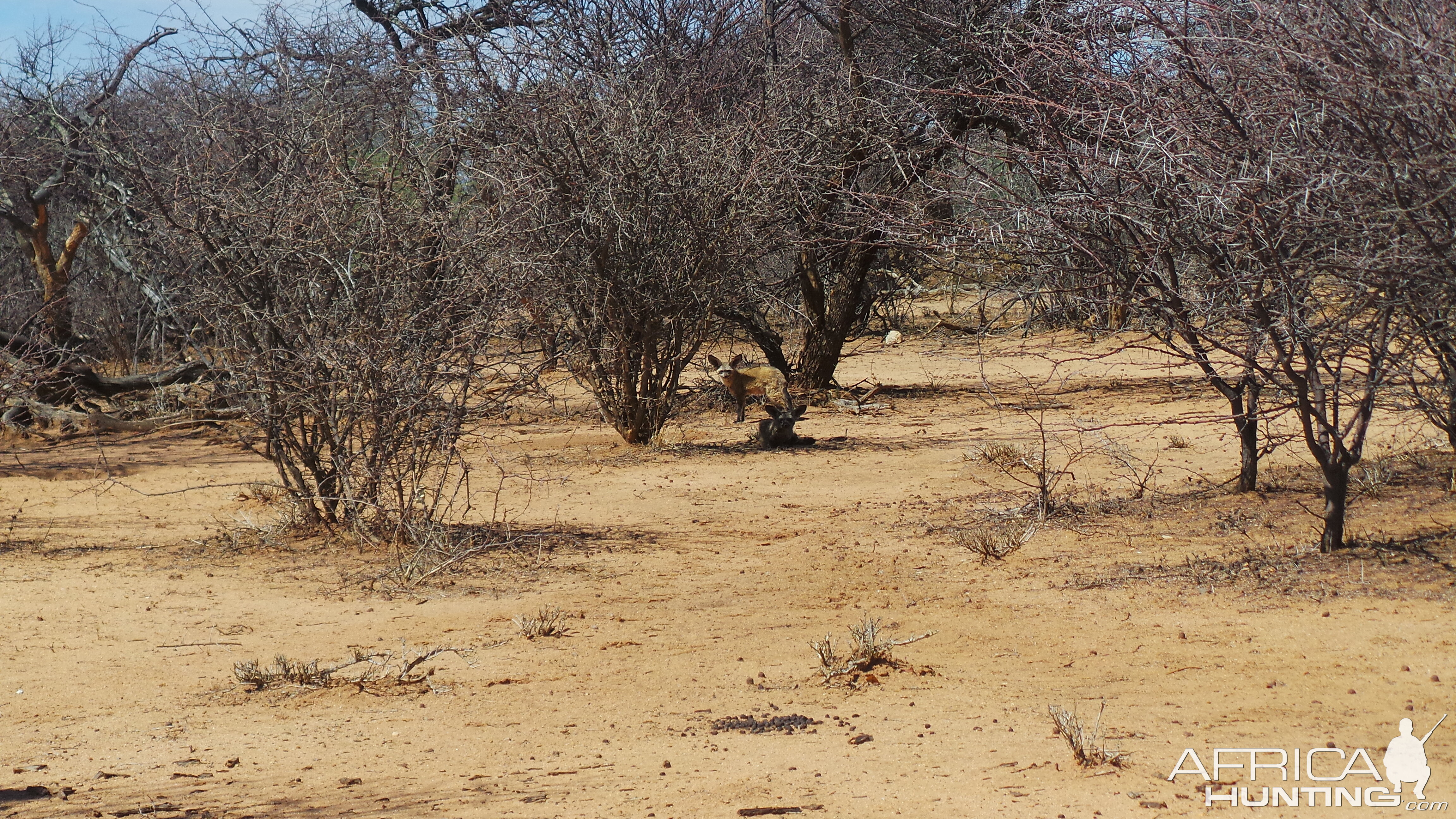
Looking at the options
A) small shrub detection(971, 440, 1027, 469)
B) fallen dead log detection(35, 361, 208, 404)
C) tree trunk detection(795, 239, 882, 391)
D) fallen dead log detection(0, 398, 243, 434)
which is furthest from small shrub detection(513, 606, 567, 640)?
tree trunk detection(795, 239, 882, 391)

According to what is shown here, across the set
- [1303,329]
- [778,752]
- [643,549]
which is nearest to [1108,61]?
[1303,329]

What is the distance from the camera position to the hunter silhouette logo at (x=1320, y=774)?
10.8ft

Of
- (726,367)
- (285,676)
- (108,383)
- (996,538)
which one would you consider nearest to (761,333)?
(726,367)

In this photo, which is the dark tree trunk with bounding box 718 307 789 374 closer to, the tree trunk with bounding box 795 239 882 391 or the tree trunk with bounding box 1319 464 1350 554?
the tree trunk with bounding box 795 239 882 391

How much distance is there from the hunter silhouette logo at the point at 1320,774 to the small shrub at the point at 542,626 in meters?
2.62

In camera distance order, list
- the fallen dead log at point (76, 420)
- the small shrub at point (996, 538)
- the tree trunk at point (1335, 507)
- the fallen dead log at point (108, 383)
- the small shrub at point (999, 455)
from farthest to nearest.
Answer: the fallen dead log at point (108, 383), the fallen dead log at point (76, 420), the small shrub at point (999, 455), the small shrub at point (996, 538), the tree trunk at point (1335, 507)

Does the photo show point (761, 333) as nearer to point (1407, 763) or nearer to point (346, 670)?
point (346, 670)

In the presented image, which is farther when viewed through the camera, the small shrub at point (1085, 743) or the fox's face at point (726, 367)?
the fox's face at point (726, 367)

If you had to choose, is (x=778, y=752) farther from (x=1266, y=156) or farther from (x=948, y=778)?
(x=1266, y=156)

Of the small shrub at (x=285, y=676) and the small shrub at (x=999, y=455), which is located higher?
the small shrub at (x=999, y=455)

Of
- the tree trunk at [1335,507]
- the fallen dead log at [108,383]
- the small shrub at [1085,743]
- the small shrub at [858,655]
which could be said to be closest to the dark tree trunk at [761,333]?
the fallen dead log at [108,383]

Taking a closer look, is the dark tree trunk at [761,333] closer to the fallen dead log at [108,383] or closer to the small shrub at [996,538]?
the fallen dead log at [108,383]

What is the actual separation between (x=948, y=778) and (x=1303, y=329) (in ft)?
7.96

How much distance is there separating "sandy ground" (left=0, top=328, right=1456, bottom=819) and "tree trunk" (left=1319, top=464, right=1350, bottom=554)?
16 centimetres
